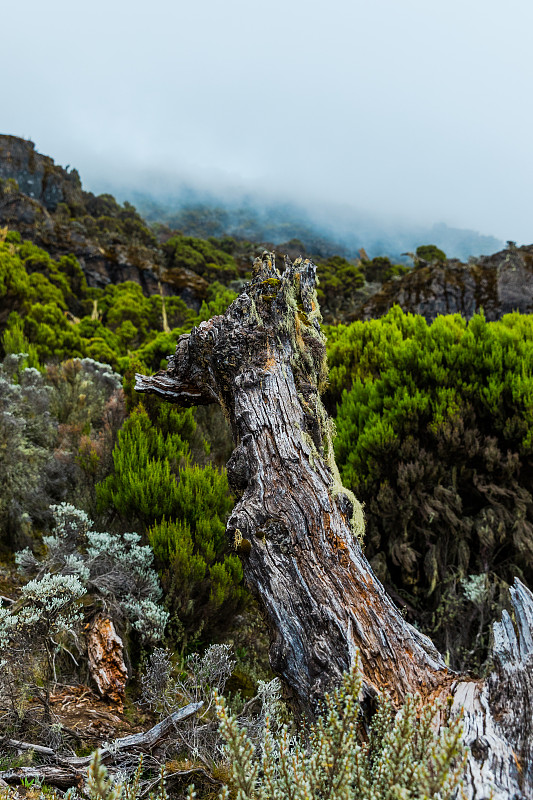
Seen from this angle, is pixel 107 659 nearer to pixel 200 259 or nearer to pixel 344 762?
pixel 344 762

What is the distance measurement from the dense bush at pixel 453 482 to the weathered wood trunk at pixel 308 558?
3.87 feet

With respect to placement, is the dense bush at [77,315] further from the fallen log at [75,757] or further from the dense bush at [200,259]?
the dense bush at [200,259]

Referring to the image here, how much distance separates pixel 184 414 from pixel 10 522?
1996mm

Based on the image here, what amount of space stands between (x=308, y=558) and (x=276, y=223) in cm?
10409

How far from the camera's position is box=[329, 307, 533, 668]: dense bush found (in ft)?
11.7

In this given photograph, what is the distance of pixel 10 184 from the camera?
3105cm

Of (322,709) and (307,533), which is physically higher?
(307,533)

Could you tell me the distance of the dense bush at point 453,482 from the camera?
3.58m

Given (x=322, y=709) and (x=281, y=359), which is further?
(x=281, y=359)

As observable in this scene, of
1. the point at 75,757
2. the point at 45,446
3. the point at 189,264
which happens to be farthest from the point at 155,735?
the point at 189,264

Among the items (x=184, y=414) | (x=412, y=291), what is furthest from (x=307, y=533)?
(x=412, y=291)

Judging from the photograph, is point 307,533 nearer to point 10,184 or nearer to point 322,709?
point 322,709

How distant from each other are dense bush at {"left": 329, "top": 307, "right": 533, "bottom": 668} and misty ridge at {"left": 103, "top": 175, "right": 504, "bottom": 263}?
5791cm

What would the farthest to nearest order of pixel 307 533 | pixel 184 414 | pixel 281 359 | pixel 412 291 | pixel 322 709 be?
1. pixel 412 291
2. pixel 184 414
3. pixel 281 359
4. pixel 307 533
5. pixel 322 709
